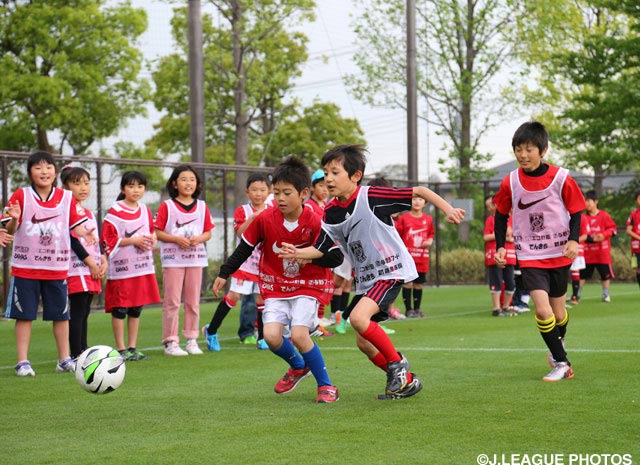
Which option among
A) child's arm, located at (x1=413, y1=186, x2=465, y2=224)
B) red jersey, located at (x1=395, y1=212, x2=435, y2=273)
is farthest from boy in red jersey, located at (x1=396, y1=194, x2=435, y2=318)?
child's arm, located at (x1=413, y1=186, x2=465, y2=224)

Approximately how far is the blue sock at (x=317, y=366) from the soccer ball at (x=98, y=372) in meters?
1.31

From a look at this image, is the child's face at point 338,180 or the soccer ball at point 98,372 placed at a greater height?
the child's face at point 338,180

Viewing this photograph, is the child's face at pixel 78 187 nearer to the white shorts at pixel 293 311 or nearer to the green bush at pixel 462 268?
the white shorts at pixel 293 311

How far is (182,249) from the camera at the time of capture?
9.98m

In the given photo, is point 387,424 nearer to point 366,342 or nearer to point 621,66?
point 366,342

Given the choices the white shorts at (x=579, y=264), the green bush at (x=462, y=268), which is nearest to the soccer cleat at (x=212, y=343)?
the white shorts at (x=579, y=264)

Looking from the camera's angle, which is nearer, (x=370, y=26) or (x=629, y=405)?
(x=629, y=405)

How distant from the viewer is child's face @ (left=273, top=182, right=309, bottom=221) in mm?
6781

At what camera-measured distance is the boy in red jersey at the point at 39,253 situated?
27.5 feet

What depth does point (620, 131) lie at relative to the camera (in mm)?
27453

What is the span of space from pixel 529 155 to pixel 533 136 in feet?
0.49

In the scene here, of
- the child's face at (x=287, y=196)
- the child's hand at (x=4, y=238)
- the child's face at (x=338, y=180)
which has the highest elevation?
the child's face at (x=338, y=180)

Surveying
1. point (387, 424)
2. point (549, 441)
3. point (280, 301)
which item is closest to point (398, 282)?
point (280, 301)

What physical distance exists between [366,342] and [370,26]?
28426 millimetres
